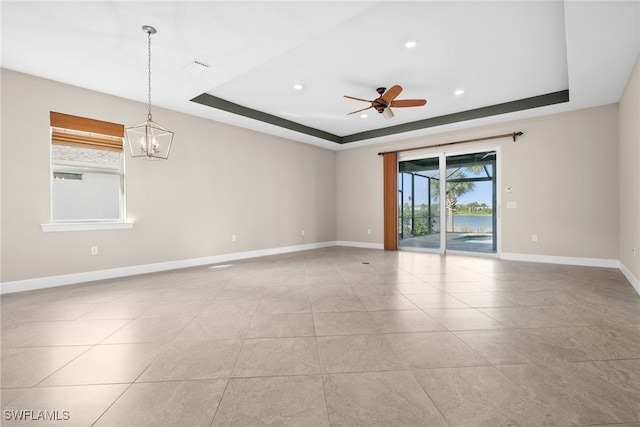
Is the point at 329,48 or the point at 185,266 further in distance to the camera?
the point at 185,266

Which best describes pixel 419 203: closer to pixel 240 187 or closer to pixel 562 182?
pixel 562 182

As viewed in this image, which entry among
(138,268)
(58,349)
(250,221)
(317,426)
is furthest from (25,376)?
(250,221)

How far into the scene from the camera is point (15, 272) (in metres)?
3.61

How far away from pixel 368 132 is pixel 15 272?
6.74 meters

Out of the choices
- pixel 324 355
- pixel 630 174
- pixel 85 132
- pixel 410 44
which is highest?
pixel 410 44

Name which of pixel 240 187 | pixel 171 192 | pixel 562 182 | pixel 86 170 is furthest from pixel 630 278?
pixel 86 170

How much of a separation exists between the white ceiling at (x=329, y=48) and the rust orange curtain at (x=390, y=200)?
Answer: 2410mm

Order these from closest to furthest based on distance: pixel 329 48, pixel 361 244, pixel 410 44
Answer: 1. pixel 410 44
2. pixel 329 48
3. pixel 361 244

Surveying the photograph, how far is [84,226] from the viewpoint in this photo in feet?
13.5

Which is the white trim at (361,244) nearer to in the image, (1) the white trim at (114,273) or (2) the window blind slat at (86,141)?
(1) the white trim at (114,273)

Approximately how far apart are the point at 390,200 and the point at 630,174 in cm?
423

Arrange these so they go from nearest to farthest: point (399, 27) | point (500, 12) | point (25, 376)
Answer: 1. point (25, 376)
2. point (500, 12)
3. point (399, 27)

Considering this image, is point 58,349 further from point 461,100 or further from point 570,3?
point 461,100

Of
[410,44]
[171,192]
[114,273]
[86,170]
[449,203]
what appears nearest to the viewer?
[410,44]
